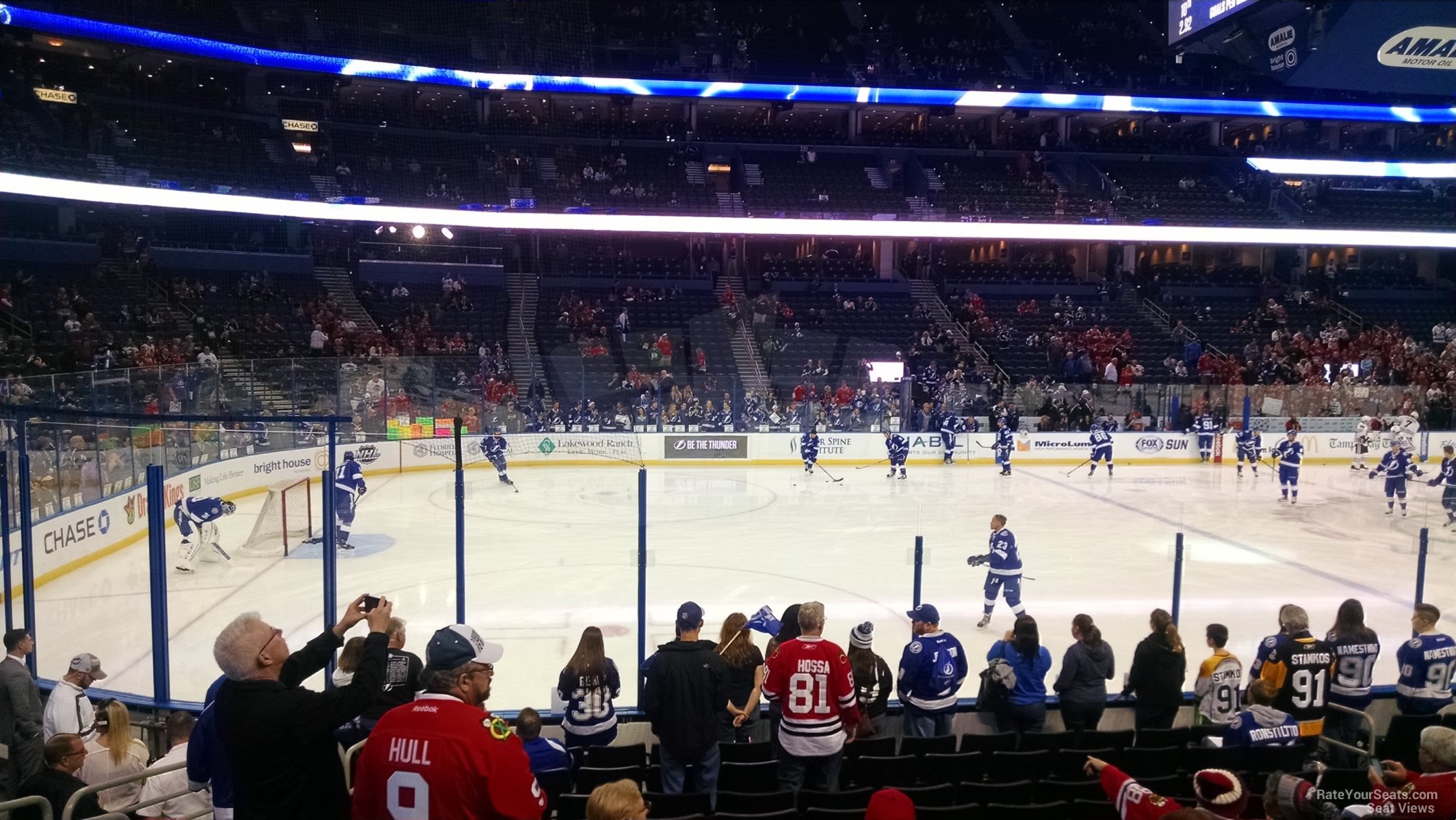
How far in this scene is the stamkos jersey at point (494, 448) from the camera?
16.5 metres

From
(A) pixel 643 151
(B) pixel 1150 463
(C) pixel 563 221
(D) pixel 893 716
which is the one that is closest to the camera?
(D) pixel 893 716

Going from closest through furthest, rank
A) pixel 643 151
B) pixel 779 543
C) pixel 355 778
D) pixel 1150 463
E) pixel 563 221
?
pixel 355 778 < pixel 779 543 < pixel 1150 463 < pixel 563 221 < pixel 643 151

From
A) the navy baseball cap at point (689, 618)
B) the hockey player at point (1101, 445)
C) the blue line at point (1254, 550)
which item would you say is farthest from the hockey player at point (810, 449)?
the navy baseball cap at point (689, 618)

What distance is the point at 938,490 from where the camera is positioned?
1822 centimetres

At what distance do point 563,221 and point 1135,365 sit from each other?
17.4 m

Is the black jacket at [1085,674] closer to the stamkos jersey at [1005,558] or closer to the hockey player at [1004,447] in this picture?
the stamkos jersey at [1005,558]

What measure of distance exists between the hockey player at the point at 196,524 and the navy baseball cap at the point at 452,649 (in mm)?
9578

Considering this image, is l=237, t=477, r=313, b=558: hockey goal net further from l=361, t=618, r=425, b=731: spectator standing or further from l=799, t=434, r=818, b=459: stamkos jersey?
l=799, t=434, r=818, b=459: stamkos jersey

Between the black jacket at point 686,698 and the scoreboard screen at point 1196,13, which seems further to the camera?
the scoreboard screen at point 1196,13

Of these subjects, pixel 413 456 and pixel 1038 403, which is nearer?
pixel 413 456

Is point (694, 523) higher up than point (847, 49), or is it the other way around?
point (847, 49)

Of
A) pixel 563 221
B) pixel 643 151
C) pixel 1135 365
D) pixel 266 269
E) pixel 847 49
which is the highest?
pixel 847 49

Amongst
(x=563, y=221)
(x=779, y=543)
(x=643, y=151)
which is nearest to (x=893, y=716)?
(x=779, y=543)

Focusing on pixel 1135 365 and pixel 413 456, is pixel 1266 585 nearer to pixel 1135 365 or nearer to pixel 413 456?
pixel 413 456
